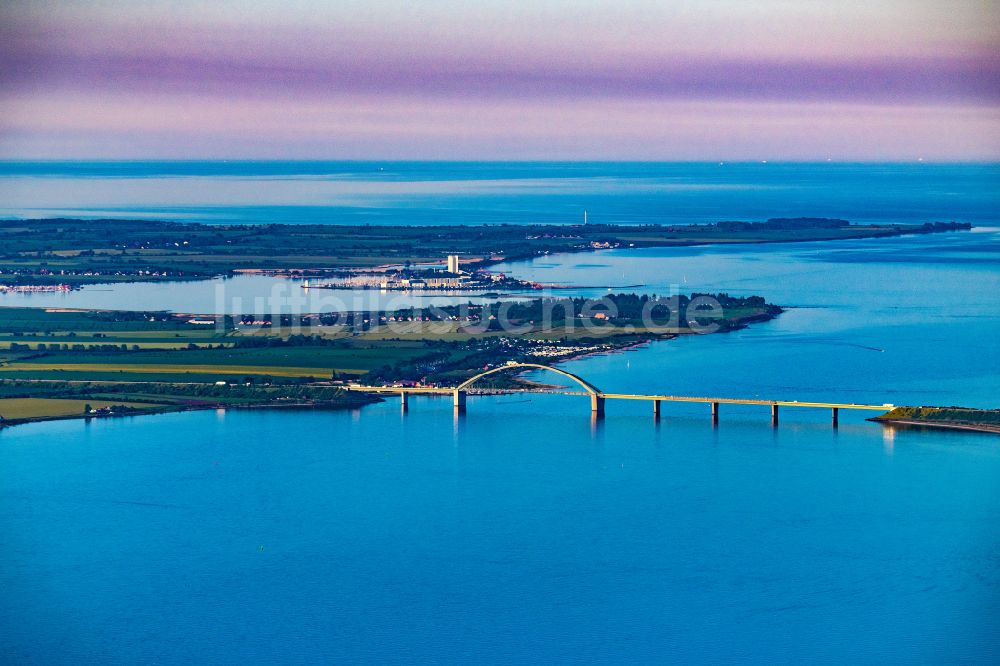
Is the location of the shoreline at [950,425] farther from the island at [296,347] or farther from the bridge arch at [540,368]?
the island at [296,347]

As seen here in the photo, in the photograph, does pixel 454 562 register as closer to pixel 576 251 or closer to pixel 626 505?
pixel 626 505

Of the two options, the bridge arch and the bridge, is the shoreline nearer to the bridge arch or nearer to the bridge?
the bridge

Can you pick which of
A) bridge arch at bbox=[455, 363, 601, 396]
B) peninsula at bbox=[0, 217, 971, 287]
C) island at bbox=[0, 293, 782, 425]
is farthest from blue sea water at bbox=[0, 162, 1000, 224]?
bridge arch at bbox=[455, 363, 601, 396]

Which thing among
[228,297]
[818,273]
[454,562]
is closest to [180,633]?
[454,562]

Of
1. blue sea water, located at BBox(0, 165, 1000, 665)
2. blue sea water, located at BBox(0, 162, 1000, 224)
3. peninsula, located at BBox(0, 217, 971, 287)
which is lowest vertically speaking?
blue sea water, located at BBox(0, 165, 1000, 665)

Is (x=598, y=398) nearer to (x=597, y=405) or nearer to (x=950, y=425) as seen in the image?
(x=597, y=405)

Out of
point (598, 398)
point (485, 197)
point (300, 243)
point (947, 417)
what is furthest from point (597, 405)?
point (485, 197)
